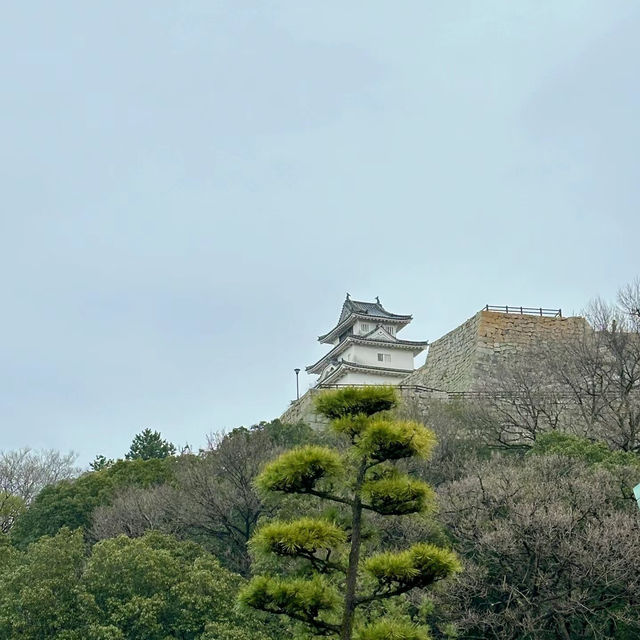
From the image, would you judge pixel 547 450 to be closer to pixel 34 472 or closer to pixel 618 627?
pixel 618 627

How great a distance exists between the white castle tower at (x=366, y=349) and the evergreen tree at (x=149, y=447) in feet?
19.3

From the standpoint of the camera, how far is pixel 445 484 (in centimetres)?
1716

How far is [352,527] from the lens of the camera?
9953mm

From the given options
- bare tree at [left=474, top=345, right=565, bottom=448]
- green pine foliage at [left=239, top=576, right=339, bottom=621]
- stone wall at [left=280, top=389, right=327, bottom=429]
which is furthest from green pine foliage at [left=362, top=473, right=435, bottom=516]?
stone wall at [left=280, top=389, right=327, bottom=429]

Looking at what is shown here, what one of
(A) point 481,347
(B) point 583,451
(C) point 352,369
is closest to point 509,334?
(A) point 481,347

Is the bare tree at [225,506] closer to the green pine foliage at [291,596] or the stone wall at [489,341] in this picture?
the green pine foliage at [291,596]

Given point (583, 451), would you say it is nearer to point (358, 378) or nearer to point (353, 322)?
point (358, 378)

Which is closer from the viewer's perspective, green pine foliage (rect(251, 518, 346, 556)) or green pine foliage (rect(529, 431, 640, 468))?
green pine foliage (rect(251, 518, 346, 556))

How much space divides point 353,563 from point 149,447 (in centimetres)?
2356

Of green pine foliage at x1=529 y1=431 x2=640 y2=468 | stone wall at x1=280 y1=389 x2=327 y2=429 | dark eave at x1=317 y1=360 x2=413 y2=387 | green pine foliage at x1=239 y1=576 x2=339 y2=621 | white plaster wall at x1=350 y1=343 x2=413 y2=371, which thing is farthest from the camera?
white plaster wall at x1=350 y1=343 x2=413 y2=371

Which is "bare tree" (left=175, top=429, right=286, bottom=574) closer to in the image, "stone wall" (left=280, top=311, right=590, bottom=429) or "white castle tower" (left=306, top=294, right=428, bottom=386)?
"stone wall" (left=280, top=311, right=590, bottom=429)

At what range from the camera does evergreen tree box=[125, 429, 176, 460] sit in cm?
3200

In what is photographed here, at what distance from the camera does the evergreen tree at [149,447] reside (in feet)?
105

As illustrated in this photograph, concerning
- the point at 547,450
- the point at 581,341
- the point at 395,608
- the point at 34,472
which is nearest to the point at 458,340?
the point at 581,341
